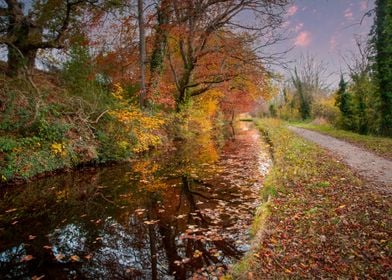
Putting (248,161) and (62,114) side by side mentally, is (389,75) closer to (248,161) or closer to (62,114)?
(248,161)

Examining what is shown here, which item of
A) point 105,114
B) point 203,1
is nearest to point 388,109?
point 203,1

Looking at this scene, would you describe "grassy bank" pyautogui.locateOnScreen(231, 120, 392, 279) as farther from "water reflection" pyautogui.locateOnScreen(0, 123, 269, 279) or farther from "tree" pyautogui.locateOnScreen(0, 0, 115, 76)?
"tree" pyautogui.locateOnScreen(0, 0, 115, 76)

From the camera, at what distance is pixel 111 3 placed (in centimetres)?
1447

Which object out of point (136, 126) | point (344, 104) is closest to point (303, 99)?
point (344, 104)

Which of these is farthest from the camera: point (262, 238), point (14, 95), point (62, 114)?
point (62, 114)

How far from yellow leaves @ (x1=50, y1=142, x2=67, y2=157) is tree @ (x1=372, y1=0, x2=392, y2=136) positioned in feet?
55.8

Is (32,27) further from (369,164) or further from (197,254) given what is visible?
(369,164)

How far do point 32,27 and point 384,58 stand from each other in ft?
63.5

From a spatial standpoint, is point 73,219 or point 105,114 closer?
point 73,219

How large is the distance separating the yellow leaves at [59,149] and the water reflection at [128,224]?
0.86 meters

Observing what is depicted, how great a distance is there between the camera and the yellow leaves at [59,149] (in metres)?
9.84

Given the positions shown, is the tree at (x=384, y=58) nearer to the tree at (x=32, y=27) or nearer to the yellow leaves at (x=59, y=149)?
the tree at (x=32, y=27)

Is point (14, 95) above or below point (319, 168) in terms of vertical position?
above

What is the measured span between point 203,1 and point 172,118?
756 centimetres
